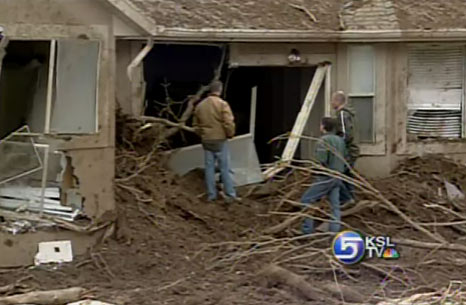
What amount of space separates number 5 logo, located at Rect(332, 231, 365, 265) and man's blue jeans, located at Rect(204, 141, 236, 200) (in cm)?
264

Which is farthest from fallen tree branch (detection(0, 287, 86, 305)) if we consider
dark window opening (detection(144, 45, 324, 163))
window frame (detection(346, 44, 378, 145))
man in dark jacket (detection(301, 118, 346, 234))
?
window frame (detection(346, 44, 378, 145))

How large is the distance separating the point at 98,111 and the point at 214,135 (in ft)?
6.95

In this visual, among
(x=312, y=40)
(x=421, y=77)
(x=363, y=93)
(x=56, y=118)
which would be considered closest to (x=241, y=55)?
(x=312, y=40)

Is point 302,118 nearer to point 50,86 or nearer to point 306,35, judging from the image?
point 306,35

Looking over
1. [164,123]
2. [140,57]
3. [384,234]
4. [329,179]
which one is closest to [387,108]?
[384,234]

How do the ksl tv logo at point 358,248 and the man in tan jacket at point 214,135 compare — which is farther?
the man in tan jacket at point 214,135

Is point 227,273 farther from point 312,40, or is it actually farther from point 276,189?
point 312,40

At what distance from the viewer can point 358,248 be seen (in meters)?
10.5

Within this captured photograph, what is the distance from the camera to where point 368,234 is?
12.2 metres

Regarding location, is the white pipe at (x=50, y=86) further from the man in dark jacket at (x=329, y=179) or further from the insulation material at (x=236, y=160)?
the man in dark jacket at (x=329, y=179)

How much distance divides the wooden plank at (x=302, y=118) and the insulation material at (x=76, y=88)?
3.37 meters

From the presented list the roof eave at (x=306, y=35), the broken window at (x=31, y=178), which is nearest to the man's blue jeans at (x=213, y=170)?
the roof eave at (x=306, y=35)

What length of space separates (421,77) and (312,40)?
198cm

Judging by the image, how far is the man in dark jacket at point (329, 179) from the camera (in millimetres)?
11750
